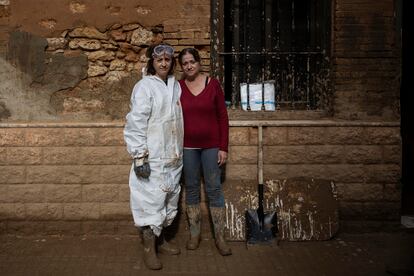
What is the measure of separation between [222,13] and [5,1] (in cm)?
242

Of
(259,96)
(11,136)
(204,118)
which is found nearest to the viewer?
(204,118)

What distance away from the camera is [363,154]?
19.0ft

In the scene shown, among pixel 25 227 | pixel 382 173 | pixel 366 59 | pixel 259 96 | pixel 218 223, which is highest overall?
pixel 366 59

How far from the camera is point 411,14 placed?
893 cm

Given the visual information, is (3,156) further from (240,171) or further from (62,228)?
(240,171)

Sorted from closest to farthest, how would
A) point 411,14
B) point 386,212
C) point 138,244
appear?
point 138,244 → point 386,212 → point 411,14

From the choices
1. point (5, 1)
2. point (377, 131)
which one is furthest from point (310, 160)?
point (5, 1)

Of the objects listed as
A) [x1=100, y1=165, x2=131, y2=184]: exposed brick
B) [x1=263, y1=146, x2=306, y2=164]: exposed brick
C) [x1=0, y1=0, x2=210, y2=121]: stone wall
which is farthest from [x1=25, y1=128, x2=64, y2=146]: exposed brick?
[x1=263, y1=146, x2=306, y2=164]: exposed brick

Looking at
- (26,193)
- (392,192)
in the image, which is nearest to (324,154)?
(392,192)

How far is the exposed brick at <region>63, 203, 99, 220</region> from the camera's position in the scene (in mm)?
5730

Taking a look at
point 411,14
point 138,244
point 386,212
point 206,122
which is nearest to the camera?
point 206,122

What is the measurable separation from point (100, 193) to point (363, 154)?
297cm

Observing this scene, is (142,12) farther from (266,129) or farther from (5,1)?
(266,129)

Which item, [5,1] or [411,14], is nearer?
[5,1]
